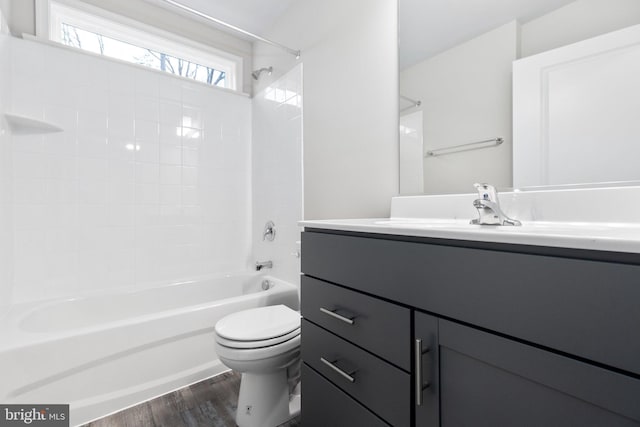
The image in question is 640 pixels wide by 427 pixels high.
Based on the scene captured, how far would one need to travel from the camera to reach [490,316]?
0.60 meters

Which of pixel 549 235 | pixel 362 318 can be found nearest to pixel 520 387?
pixel 549 235

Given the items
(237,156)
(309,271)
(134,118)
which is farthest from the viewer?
(237,156)

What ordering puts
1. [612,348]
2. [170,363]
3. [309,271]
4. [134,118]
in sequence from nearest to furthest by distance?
[612,348], [309,271], [170,363], [134,118]

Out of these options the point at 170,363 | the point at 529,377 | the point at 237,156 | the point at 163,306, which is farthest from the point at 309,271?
the point at 237,156

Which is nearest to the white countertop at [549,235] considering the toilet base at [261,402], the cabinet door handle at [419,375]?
the cabinet door handle at [419,375]

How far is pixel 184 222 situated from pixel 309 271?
1.58 m

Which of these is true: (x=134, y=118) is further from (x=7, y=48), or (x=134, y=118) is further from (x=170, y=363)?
(x=170, y=363)

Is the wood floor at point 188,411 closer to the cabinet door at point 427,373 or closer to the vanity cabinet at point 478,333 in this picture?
the vanity cabinet at point 478,333

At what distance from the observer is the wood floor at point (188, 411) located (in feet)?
4.52

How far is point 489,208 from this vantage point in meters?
0.91

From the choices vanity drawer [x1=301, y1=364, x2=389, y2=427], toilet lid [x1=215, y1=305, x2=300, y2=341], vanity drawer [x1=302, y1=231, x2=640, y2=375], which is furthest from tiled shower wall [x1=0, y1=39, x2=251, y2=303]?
vanity drawer [x1=302, y1=231, x2=640, y2=375]

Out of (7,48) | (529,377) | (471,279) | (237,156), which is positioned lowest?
(529,377)

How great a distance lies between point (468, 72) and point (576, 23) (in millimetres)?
344

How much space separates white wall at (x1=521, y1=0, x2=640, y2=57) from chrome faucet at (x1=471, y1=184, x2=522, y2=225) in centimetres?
55
